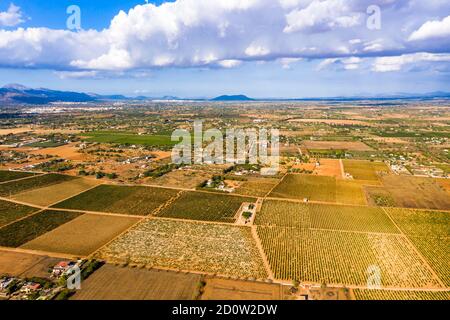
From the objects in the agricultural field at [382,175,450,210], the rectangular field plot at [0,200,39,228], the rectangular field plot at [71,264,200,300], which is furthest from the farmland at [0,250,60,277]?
the agricultural field at [382,175,450,210]

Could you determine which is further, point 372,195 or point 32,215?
point 372,195

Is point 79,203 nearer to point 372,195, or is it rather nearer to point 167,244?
point 167,244

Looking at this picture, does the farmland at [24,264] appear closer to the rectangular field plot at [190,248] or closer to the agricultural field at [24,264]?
the agricultural field at [24,264]

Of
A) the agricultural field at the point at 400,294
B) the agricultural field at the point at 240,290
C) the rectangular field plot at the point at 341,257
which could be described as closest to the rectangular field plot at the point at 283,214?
the rectangular field plot at the point at 341,257

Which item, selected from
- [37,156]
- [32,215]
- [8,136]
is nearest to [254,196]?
[32,215]

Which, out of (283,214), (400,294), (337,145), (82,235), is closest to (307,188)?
(283,214)
